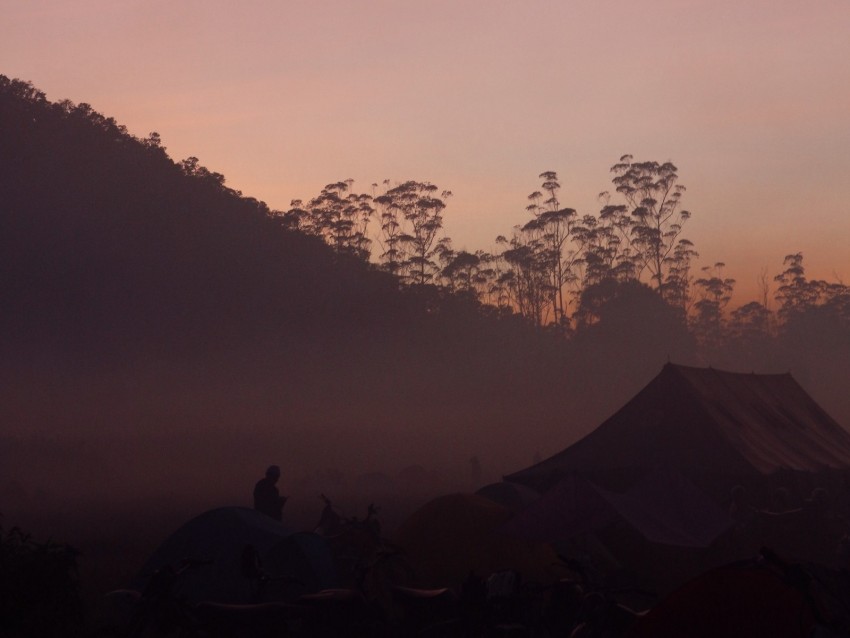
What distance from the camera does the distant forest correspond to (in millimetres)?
75312

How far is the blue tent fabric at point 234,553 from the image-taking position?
39.3ft

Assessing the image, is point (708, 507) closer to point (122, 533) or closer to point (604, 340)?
point (122, 533)

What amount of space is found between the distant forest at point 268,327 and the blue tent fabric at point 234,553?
139ft

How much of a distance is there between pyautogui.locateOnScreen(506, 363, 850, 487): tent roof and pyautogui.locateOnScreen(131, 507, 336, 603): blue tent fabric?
926 centimetres

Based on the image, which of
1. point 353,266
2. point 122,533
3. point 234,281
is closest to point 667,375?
point 122,533

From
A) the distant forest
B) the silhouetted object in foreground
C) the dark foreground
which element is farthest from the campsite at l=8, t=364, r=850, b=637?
the distant forest

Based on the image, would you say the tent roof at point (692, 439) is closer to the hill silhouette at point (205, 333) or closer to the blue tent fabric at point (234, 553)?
the blue tent fabric at point (234, 553)

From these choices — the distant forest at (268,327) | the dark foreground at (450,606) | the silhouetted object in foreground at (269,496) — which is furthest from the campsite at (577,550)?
the distant forest at (268,327)

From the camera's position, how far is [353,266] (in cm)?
10150

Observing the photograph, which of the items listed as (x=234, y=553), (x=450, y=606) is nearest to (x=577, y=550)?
(x=234, y=553)

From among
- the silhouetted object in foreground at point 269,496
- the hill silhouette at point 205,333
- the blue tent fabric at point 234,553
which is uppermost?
the hill silhouette at point 205,333

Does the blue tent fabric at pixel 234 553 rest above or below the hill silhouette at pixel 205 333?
below

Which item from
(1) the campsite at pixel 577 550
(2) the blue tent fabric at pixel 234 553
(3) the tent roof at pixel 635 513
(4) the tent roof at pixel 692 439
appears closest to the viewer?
(1) the campsite at pixel 577 550

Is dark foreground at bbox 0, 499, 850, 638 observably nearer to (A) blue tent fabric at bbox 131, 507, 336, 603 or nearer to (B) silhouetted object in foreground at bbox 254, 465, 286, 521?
(A) blue tent fabric at bbox 131, 507, 336, 603
